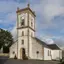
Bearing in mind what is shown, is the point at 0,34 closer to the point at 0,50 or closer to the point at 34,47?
the point at 0,50

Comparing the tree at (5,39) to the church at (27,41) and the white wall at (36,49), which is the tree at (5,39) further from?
the white wall at (36,49)

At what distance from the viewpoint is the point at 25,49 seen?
132 feet

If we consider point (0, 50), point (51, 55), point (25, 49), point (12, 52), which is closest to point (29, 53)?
point (25, 49)

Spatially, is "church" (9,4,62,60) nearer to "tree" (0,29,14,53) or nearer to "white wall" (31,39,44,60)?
"white wall" (31,39,44,60)

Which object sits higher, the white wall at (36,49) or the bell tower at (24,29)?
the bell tower at (24,29)

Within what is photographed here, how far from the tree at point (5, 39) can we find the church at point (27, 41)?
19.7m

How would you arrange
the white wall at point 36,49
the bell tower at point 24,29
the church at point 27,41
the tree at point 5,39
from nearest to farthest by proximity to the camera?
the white wall at point 36,49
the church at point 27,41
the bell tower at point 24,29
the tree at point 5,39

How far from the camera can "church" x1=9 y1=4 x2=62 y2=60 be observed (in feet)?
129

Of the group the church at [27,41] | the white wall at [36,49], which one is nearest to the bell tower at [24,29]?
the church at [27,41]

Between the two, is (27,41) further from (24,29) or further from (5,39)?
(5,39)

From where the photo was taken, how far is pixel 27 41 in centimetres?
4003

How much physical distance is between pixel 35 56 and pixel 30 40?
4.08m

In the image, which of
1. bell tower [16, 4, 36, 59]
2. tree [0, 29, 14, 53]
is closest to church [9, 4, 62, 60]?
bell tower [16, 4, 36, 59]

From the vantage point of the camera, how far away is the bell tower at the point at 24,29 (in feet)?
132
